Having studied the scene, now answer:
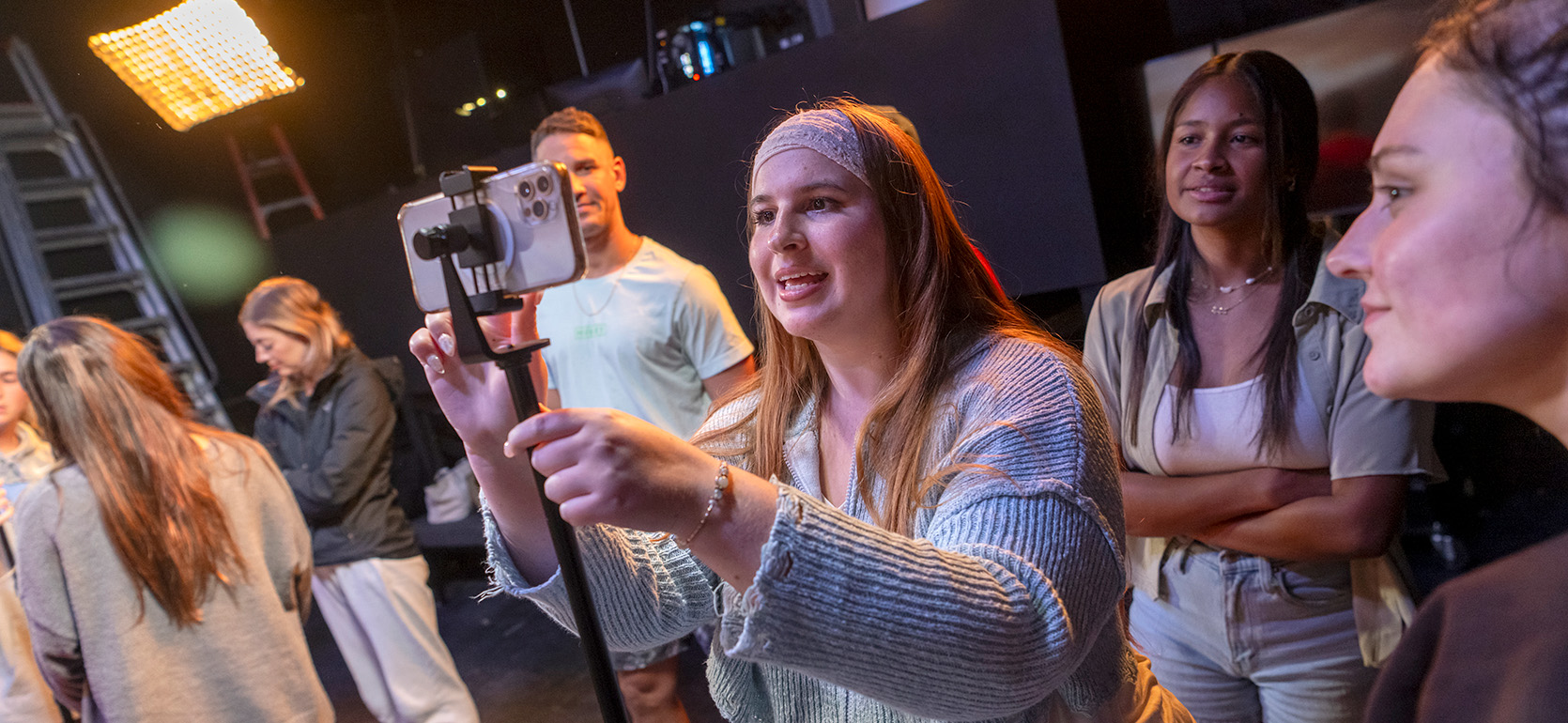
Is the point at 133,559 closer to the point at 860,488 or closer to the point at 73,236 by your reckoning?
the point at 860,488

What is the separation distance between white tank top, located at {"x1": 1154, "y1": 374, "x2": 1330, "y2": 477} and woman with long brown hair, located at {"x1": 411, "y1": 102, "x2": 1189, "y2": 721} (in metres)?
0.44

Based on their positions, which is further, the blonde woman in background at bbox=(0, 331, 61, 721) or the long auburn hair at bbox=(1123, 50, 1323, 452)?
the blonde woman in background at bbox=(0, 331, 61, 721)

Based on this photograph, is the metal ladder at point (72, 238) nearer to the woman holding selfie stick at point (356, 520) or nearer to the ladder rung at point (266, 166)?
the ladder rung at point (266, 166)

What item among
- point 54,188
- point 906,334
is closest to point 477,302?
point 906,334

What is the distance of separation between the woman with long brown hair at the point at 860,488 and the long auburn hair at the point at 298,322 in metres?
2.22

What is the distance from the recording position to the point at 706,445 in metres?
1.13

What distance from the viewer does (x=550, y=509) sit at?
638mm

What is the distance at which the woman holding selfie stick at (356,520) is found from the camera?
2.83 metres

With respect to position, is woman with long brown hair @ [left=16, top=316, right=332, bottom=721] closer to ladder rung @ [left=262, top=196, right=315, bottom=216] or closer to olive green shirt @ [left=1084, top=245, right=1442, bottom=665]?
olive green shirt @ [left=1084, top=245, right=1442, bottom=665]

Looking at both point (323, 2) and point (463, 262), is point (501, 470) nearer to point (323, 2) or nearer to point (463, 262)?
point (463, 262)

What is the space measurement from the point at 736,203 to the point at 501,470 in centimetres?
195

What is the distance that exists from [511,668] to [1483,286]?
3595 millimetres

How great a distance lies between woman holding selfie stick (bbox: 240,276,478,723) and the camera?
2826 mm

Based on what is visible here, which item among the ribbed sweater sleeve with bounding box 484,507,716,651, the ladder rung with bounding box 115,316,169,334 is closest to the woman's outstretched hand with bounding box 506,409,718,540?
the ribbed sweater sleeve with bounding box 484,507,716,651
